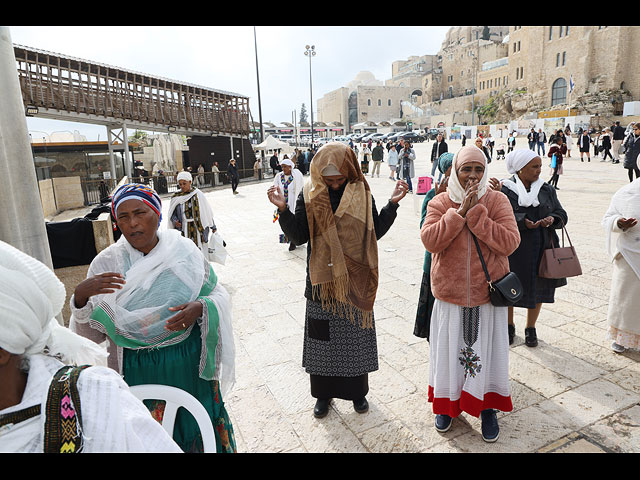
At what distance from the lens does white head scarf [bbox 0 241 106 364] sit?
0.88 metres

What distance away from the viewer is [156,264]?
1957mm

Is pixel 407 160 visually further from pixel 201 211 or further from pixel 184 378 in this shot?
pixel 184 378

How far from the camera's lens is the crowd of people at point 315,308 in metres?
0.93

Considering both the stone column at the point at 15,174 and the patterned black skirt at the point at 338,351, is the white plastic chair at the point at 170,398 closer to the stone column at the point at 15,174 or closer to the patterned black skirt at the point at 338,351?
the patterned black skirt at the point at 338,351

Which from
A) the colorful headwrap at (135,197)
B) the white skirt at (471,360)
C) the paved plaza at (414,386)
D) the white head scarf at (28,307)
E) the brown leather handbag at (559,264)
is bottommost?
the paved plaza at (414,386)

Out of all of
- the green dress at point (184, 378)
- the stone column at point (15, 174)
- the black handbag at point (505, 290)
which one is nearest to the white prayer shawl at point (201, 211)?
the stone column at point (15, 174)

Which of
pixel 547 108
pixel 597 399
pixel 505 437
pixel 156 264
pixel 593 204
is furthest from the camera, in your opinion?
pixel 547 108

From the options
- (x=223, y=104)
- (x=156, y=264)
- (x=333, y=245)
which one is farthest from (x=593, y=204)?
(x=223, y=104)

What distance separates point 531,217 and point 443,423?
182cm

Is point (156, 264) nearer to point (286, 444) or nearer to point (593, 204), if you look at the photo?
point (286, 444)

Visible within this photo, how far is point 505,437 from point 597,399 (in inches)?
32.9

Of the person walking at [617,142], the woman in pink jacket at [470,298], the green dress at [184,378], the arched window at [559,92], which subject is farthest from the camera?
the arched window at [559,92]

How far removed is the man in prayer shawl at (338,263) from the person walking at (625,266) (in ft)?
6.54

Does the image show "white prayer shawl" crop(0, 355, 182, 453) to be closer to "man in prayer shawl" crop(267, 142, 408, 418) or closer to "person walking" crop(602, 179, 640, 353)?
A: "man in prayer shawl" crop(267, 142, 408, 418)
